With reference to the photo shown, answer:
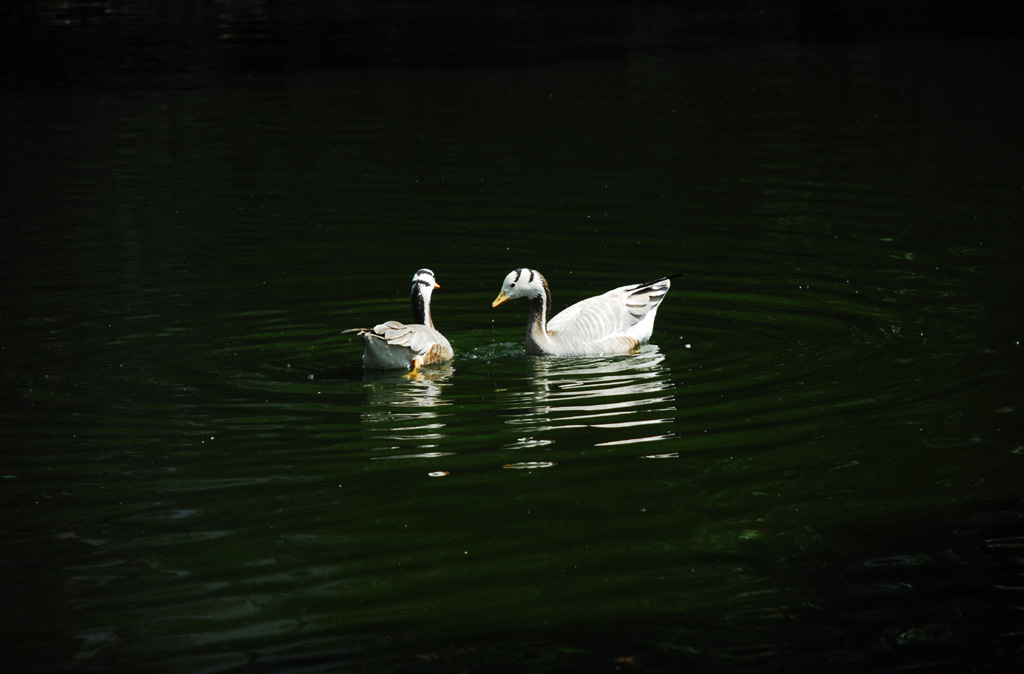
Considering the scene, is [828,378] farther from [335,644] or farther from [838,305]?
[335,644]

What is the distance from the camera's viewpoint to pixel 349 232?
18.6 meters

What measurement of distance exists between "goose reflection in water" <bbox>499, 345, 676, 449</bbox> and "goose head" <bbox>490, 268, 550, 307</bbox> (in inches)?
29.0

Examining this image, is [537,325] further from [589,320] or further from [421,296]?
[421,296]

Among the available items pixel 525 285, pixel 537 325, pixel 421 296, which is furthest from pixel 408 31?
pixel 537 325

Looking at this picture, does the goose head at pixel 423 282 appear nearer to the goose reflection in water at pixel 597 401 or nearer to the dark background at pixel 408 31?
the goose reflection in water at pixel 597 401

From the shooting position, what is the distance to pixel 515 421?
10375 mm

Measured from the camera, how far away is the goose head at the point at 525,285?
13.2m

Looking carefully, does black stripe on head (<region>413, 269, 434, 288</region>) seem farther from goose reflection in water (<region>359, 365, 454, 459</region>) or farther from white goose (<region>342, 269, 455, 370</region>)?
goose reflection in water (<region>359, 365, 454, 459</region>)

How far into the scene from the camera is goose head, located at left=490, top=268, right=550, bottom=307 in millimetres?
13156

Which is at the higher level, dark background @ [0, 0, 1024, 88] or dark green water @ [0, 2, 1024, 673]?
dark background @ [0, 0, 1024, 88]

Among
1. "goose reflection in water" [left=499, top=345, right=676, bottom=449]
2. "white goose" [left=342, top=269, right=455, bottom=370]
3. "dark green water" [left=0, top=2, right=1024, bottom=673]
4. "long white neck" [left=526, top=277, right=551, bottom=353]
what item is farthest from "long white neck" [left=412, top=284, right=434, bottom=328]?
"goose reflection in water" [left=499, top=345, right=676, bottom=449]

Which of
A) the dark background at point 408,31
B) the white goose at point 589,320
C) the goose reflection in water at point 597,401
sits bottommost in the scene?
the goose reflection in water at point 597,401

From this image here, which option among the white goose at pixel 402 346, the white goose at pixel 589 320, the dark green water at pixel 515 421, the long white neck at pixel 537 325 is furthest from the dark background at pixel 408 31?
the white goose at pixel 402 346

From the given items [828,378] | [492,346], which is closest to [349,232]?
[492,346]
